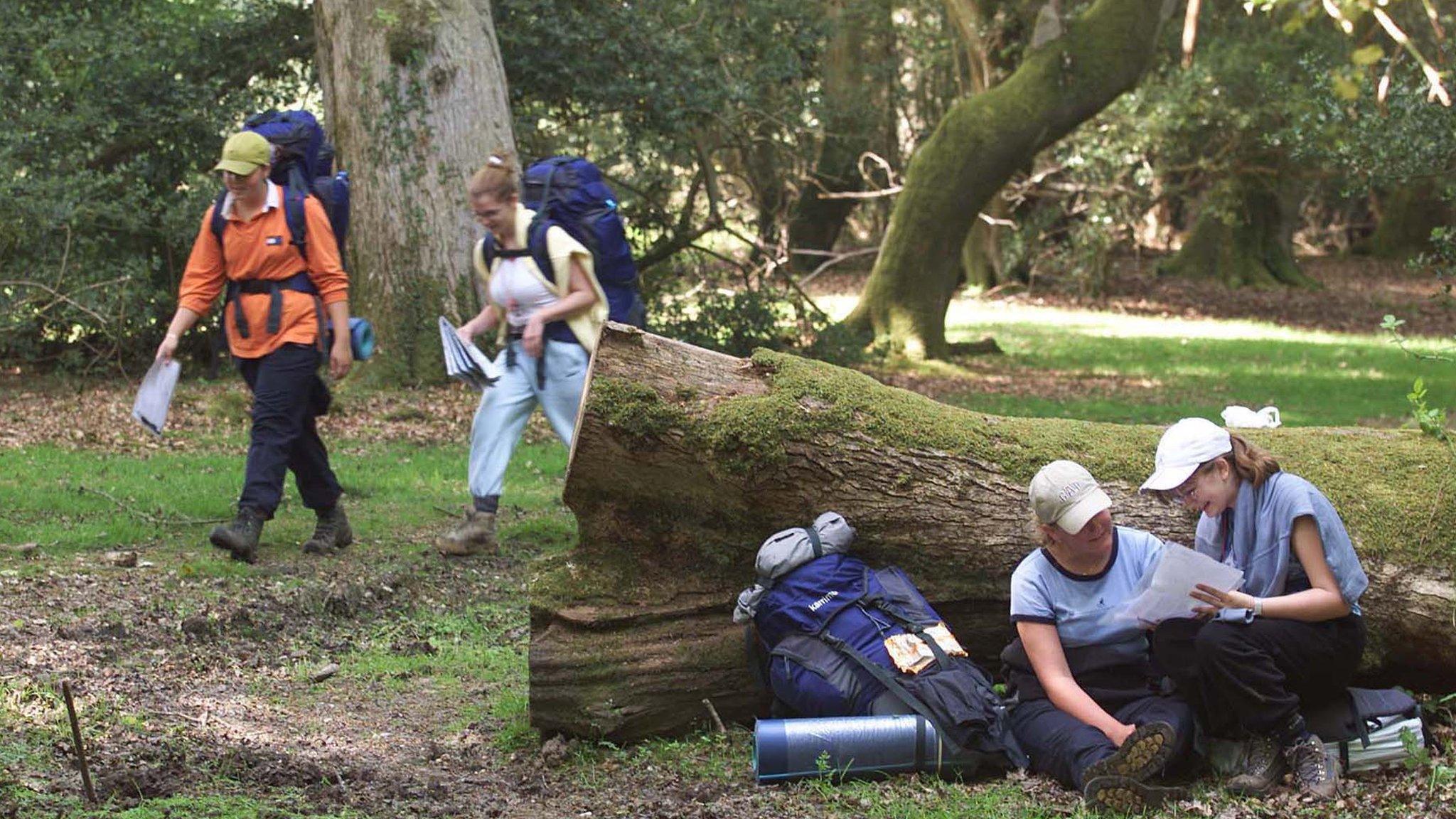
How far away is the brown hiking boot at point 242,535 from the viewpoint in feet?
24.8

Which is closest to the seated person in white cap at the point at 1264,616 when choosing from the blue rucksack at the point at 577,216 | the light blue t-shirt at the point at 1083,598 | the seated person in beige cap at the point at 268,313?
the light blue t-shirt at the point at 1083,598

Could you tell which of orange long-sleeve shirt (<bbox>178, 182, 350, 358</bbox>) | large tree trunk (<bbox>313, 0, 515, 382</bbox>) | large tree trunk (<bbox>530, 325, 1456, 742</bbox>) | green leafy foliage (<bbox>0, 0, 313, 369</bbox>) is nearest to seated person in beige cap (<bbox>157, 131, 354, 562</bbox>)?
orange long-sleeve shirt (<bbox>178, 182, 350, 358</bbox>)

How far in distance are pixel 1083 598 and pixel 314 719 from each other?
285 centimetres

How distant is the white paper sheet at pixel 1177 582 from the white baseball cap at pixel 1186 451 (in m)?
0.22

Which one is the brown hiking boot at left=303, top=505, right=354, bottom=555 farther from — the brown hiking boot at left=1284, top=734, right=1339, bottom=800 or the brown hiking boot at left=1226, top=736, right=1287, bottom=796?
the brown hiking boot at left=1284, top=734, right=1339, bottom=800

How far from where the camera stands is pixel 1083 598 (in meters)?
5.08

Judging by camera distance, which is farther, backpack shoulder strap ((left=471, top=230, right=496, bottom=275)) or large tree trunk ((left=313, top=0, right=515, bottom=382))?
large tree trunk ((left=313, top=0, right=515, bottom=382))

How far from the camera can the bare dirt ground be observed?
470 cm

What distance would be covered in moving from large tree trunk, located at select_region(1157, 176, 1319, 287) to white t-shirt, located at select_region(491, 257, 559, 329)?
1001 inches

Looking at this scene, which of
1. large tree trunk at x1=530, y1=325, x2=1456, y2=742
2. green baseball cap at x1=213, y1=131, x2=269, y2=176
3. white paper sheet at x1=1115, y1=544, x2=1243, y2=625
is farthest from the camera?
green baseball cap at x1=213, y1=131, x2=269, y2=176

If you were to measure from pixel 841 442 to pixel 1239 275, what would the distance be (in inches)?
1116

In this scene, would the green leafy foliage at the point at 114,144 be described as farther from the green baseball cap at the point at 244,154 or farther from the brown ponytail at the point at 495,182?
the brown ponytail at the point at 495,182

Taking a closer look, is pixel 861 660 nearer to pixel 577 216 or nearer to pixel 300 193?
pixel 577 216

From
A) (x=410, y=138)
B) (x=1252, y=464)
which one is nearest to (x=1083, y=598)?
(x=1252, y=464)
